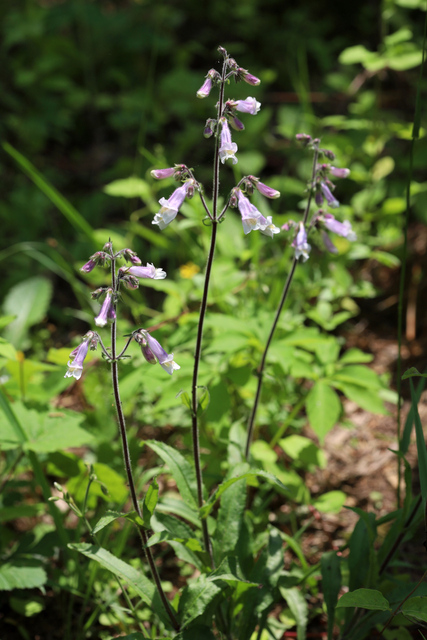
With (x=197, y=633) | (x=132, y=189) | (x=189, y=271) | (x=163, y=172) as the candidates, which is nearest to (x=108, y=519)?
(x=197, y=633)

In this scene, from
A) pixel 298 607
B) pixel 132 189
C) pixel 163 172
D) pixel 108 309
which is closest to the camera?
pixel 108 309

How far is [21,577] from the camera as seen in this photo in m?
2.54

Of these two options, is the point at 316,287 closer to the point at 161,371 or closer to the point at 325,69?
the point at 161,371

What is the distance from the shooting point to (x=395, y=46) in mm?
4527

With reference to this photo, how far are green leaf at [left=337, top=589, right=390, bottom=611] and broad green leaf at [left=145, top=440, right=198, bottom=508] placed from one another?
27.7 inches

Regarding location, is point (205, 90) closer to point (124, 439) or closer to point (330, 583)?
point (124, 439)

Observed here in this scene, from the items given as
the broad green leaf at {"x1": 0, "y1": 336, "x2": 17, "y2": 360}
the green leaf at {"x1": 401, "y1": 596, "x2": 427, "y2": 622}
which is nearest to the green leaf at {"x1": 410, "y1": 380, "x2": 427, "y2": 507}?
the green leaf at {"x1": 401, "y1": 596, "x2": 427, "y2": 622}

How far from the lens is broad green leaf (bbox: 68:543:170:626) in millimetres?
2117

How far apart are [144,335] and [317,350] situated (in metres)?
1.47

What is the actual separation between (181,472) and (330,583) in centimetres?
Result: 89

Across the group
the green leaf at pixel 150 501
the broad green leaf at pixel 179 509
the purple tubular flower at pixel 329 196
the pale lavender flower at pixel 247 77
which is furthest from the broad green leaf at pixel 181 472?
the pale lavender flower at pixel 247 77

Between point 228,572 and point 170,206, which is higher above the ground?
point 170,206

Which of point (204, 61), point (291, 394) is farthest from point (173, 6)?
point (291, 394)

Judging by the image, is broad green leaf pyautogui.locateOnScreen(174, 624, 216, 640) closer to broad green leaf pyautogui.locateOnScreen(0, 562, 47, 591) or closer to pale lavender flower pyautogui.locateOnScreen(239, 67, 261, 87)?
Answer: broad green leaf pyautogui.locateOnScreen(0, 562, 47, 591)
